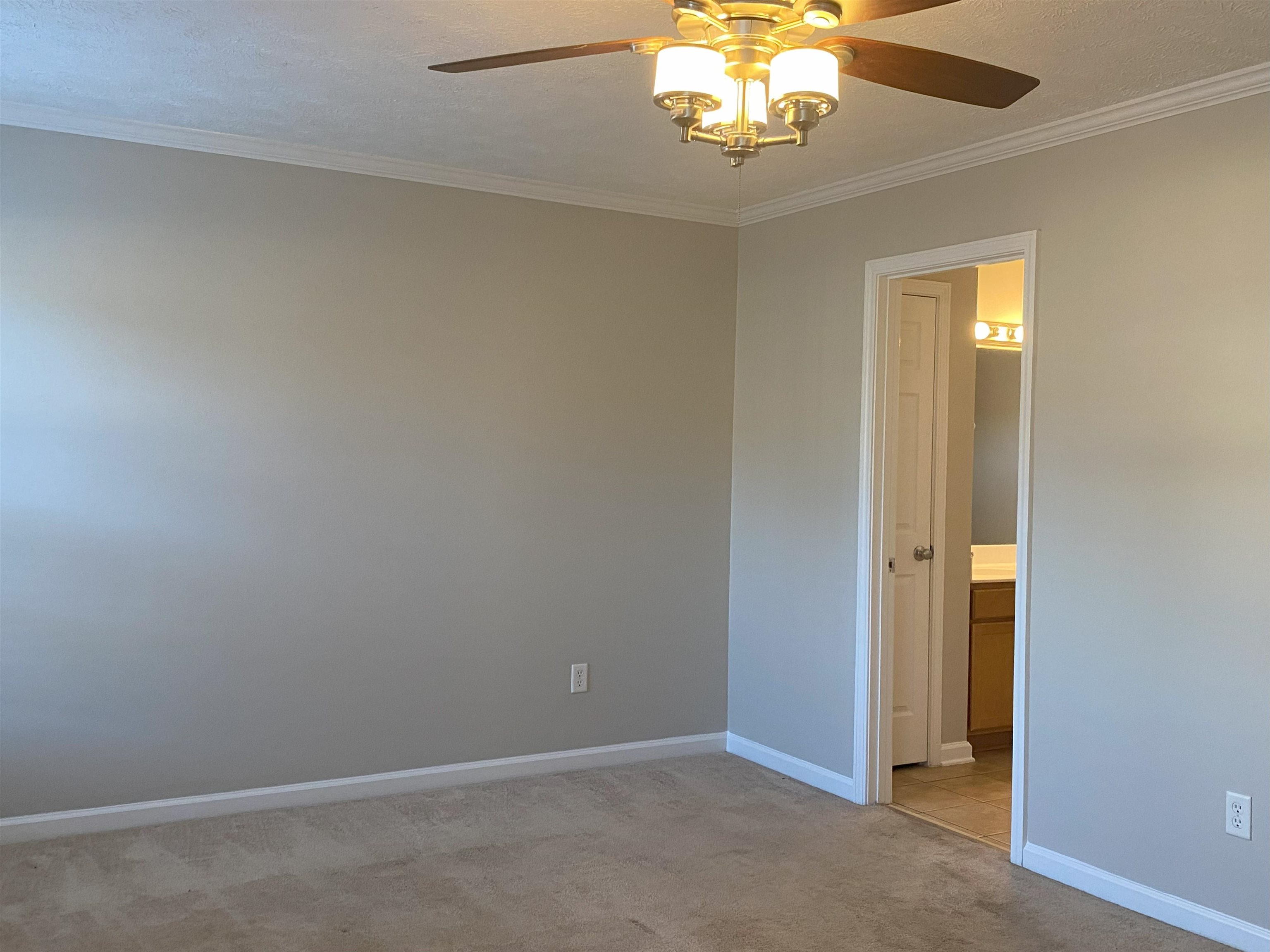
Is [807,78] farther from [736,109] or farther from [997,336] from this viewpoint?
[997,336]

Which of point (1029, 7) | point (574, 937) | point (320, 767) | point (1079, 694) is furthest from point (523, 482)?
point (1029, 7)

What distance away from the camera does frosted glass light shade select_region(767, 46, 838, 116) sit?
6.21 ft

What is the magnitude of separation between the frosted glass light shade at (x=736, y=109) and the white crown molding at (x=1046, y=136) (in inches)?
68.2

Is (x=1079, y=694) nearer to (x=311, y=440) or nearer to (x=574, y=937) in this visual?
(x=574, y=937)

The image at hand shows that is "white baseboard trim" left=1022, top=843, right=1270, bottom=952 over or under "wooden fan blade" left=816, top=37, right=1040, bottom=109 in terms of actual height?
under

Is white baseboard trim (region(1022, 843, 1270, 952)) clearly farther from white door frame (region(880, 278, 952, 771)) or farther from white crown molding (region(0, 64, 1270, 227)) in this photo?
white crown molding (region(0, 64, 1270, 227))

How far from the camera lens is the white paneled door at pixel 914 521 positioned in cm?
474

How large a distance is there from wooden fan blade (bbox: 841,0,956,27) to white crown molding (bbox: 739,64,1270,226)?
5.59 ft

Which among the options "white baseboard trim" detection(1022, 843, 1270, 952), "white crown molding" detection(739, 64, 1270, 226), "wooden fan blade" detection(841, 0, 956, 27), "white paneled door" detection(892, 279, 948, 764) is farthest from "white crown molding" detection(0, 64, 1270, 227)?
"white baseboard trim" detection(1022, 843, 1270, 952)

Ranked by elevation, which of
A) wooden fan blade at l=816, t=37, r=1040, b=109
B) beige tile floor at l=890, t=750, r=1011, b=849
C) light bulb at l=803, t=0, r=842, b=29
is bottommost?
beige tile floor at l=890, t=750, r=1011, b=849

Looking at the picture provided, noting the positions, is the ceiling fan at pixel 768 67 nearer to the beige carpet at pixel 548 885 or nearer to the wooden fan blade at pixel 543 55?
the wooden fan blade at pixel 543 55

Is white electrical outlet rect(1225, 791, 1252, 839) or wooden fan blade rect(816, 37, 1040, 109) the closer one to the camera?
wooden fan blade rect(816, 37, 1040, 109)

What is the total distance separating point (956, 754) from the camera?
16.3ft

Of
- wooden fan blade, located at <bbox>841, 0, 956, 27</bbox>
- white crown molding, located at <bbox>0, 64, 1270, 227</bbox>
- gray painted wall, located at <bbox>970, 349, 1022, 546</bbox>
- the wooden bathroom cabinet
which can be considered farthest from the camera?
gray painted wall, located at <bbox>970, 349, 1022, 546</bbox>
